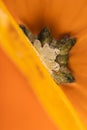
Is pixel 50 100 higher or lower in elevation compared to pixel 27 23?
lower

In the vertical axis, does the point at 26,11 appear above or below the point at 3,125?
above

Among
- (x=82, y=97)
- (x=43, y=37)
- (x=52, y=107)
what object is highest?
(x=43, y=37)

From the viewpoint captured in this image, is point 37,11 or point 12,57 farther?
point 37,11

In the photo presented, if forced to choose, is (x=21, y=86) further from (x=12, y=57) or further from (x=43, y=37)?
(x=43, y=37)

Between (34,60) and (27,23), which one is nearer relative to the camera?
(34,60)

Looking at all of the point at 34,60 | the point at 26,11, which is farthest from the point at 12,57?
the point at 26,11

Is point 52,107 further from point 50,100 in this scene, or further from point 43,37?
point 43,37
